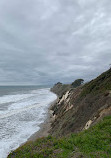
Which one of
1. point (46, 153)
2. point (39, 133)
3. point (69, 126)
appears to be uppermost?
point (46, 153)

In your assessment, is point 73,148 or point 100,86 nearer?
point 73,148

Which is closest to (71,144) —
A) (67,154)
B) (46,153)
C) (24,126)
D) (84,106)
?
(67,154)

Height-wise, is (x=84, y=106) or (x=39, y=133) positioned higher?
(x=84, y=106)

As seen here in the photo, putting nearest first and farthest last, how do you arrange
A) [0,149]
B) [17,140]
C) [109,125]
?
[109,125] < [0,149] < [17,140]

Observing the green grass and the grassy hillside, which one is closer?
the green grass

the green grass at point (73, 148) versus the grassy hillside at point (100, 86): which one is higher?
the grassy hillside at point (100, 86)

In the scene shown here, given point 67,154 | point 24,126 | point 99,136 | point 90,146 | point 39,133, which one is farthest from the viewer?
point 24,126

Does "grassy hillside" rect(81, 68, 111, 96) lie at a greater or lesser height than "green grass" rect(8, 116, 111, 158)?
greater

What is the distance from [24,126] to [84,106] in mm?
10815

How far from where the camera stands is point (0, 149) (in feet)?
42.3

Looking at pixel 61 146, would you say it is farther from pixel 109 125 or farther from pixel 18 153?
pixel 109 125

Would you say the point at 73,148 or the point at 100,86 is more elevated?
the point at 100,86

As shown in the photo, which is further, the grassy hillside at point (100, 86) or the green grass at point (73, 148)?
the grassy hillside at point (100, 86)

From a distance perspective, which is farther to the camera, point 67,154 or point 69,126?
point 69,126
